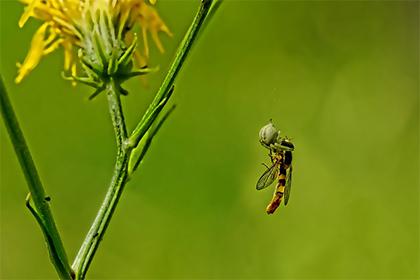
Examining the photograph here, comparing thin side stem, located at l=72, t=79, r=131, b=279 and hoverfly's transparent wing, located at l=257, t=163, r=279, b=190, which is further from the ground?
hoverfly's transparent wing, located at l=257, t=163, r=279, b=190

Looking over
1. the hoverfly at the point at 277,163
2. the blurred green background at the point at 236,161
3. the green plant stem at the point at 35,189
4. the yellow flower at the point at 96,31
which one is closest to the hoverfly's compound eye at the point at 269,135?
the hoverfly at the point at 277,163

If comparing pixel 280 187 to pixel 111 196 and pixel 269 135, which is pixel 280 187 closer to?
pixel 269 135

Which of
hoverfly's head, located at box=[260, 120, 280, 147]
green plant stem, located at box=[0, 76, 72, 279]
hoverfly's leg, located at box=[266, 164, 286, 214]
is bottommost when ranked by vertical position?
green plant stem, located at box=[0, 76, 72, 279]

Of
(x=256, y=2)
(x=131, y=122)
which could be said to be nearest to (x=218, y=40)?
(x=256, y=2)

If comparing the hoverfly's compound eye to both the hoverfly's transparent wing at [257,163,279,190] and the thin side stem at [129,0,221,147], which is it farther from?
the thin side stem at [129,0,221,147]

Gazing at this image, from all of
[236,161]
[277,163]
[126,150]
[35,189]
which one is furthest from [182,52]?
[236,161]

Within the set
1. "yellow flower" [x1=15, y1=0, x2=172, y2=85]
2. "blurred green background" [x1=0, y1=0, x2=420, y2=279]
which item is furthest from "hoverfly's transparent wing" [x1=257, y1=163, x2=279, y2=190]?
"blurred green background" [x1=0, y1=0, x2=420, y2=279]

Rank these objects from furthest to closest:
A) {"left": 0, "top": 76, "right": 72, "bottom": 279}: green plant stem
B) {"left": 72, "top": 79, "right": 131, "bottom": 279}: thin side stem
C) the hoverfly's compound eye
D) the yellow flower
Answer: the hoverfly's compound eye
the yellow flower
{"left": 72, "top": 79, "right": 131, "bottom": 279}: thin side stem
{"left": 0, "top": 76, "right": 72, "bottom": 279}: green plant stem
